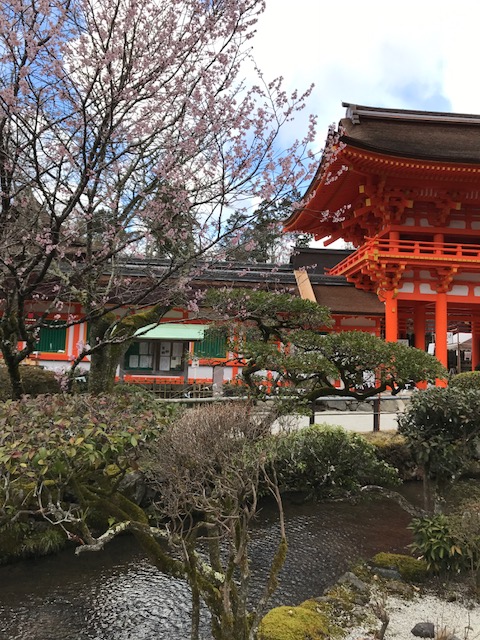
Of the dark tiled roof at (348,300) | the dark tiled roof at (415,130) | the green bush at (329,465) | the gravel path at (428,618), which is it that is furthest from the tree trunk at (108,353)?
the dark tiled roof at (415,130)

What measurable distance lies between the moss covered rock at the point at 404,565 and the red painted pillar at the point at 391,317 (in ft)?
27.7

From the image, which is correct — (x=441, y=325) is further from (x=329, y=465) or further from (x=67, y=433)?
(x=67, y=433)

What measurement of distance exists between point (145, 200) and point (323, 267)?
626 inches

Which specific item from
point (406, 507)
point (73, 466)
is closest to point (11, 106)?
point (73, 466)

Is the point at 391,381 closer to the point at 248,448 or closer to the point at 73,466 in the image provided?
the point at 248,448

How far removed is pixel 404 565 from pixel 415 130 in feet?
47.3

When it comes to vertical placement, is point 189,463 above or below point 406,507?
above

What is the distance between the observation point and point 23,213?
393 cm

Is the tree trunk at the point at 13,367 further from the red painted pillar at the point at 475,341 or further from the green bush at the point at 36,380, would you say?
the red painted pillar at the point at 475,341

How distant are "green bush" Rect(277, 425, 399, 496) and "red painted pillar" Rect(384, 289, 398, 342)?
697cm

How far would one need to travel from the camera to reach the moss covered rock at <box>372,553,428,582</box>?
→ 4.98 m

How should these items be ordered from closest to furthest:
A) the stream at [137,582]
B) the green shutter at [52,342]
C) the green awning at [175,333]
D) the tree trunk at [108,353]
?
the stream at [137,582] < the tree trunk at [108,353] < the green awning at [175,333] < the green shutter at [52,342]

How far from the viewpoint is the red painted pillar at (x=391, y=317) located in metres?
13.3

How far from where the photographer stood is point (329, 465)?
261 inches
